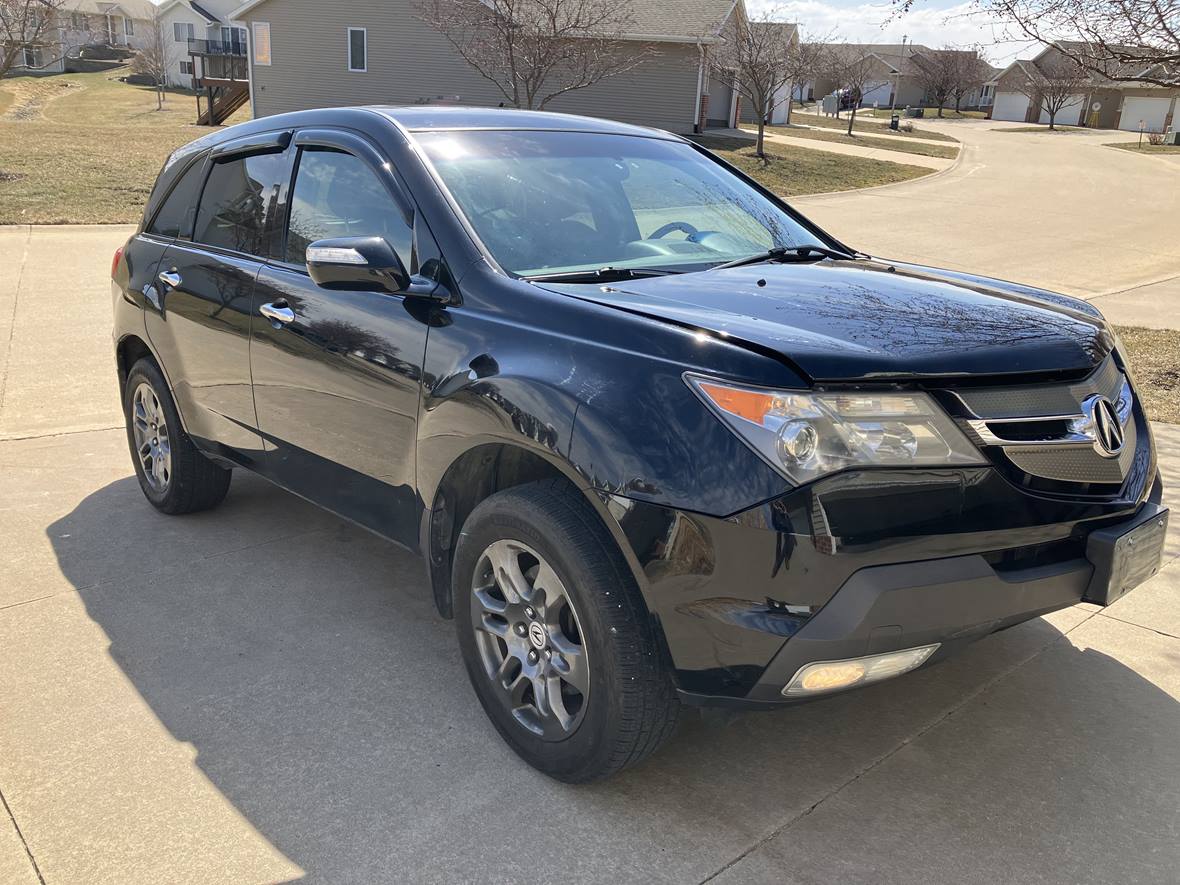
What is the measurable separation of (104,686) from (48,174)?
60.3ft

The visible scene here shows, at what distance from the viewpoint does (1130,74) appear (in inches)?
323

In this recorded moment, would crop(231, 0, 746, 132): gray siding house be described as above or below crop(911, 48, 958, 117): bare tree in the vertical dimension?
below

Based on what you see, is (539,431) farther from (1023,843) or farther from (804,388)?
(1023,843)

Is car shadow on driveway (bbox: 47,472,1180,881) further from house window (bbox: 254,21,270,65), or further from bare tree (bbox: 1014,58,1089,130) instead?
bare tree (bbox: 1014,58,1089,130)

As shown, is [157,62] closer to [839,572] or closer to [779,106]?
[779,106]

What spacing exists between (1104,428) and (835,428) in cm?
88

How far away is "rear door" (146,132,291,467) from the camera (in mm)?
4148

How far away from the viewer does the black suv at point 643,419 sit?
2.46 metres

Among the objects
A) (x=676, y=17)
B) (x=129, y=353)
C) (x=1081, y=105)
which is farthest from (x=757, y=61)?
(x=1081, y=105)

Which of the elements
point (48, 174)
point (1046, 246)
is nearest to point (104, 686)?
point (1046, 246)

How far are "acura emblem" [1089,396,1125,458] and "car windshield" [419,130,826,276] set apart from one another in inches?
53.0

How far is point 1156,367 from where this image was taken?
26.9 feet

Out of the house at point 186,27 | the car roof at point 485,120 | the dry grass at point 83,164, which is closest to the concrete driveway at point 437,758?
the car roof at point 485,120

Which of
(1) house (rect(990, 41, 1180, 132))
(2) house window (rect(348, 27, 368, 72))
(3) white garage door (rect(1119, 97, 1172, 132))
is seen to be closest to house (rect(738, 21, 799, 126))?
(2) house window (rect(348, 27, 368, 72))
